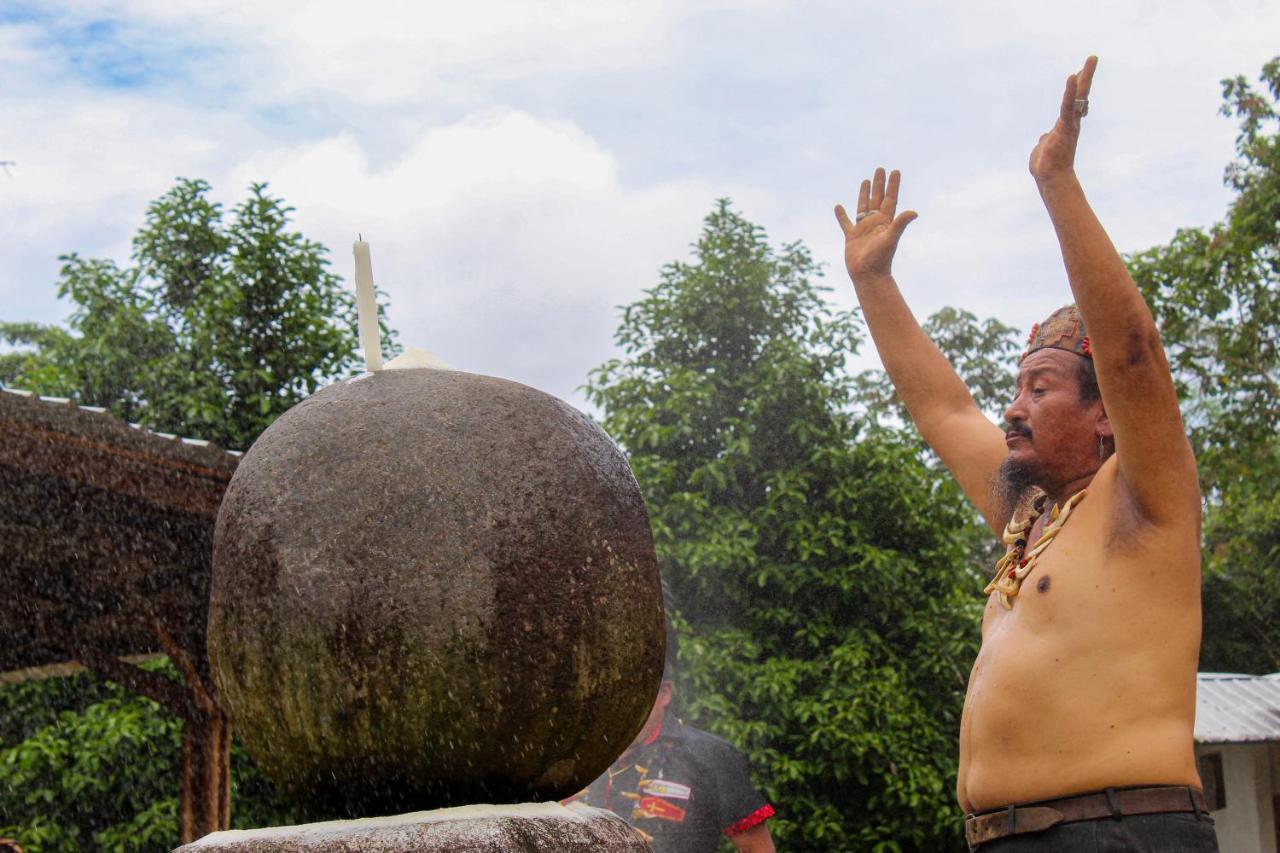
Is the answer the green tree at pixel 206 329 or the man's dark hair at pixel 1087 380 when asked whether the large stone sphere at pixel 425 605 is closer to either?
the man's dark hair at pixel 1087 380

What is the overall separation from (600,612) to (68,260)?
7.25 metres

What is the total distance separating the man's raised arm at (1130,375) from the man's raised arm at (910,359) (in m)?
0.69

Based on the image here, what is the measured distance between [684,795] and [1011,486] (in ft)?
7.31

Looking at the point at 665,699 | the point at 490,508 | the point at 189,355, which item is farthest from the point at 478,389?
the point at 189,355

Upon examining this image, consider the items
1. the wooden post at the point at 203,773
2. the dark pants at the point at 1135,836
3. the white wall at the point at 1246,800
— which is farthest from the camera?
the white wall at the point at 1246,800

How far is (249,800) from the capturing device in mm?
7531

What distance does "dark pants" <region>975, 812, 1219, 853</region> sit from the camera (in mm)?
2330

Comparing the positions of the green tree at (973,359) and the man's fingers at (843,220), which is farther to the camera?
the green tree at (973,359)

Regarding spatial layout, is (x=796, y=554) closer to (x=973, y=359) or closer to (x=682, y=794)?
(x=682, y=794)

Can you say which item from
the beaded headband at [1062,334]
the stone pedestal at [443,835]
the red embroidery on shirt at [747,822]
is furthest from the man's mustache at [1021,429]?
the red embroidery on shirt at [747,822]

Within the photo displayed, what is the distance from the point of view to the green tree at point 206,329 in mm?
7566

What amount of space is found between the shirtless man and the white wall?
11578 millimetres

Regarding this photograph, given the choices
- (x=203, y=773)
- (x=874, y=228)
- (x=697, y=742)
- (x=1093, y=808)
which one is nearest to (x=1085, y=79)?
(x=874, y=228)

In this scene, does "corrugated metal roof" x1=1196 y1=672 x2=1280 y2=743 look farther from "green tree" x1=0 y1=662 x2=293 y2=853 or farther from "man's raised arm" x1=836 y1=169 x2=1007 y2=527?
"man's raised arm" x1=836 y1=169 x2=1007 y2=527
